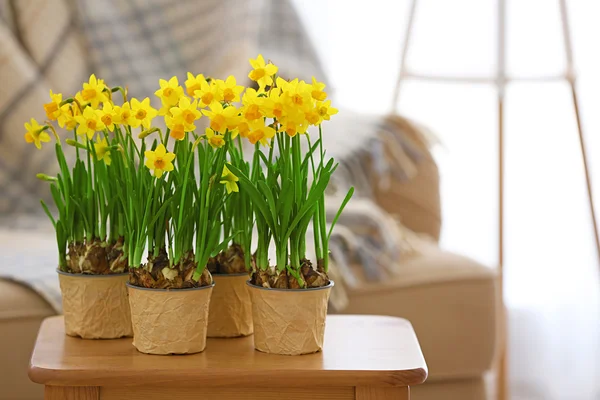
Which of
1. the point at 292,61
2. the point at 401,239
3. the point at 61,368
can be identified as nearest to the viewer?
the point at 61,368

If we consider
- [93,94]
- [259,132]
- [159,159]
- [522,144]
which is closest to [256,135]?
[259,132]

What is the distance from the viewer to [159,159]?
96 cm

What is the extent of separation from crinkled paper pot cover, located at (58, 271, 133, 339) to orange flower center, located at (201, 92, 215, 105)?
25 centimetres

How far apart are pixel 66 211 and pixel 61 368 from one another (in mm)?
221

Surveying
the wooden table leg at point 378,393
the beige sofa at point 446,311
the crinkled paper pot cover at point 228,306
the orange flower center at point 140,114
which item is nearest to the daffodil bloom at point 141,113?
the orange flower center at point 140,114

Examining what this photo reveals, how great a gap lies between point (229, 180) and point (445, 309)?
918 millimetres

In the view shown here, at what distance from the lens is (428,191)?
209cm

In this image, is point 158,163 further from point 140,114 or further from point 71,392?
point 71,392

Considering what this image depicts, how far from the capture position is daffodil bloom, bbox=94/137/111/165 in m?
1.06

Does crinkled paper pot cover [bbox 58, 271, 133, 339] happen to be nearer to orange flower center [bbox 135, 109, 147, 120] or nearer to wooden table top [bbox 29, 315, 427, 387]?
wooden table top [bbox 29, 315, 427, 387]

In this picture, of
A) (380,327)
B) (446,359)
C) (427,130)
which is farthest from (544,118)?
(380,327)

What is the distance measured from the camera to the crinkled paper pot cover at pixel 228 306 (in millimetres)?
1092

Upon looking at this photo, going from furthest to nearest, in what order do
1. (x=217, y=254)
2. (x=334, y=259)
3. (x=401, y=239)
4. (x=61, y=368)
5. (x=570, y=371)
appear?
(x=570, y=371) → (x=401, y=239) → (x=334, y=259) → (x=217, y=254) → (x=61, y=368)

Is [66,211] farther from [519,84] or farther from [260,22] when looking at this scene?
[519,84]
